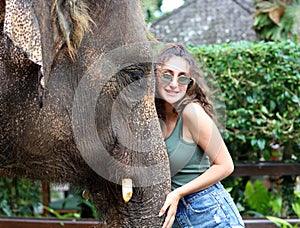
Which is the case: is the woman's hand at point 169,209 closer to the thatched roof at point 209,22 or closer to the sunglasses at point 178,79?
the sunglasses at point 178,79

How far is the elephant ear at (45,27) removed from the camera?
1.69m

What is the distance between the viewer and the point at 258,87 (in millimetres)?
6090

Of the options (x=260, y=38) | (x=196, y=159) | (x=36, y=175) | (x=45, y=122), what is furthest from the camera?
(x=260, y=38)

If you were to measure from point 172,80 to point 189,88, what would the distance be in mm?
179

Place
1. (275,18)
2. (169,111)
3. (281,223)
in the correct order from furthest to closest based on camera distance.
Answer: (275,18) → (281,223) → (169,111)

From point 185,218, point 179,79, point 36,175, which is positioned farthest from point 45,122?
point 185,218

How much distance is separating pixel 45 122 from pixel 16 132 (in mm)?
119

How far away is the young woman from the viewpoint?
2412mm

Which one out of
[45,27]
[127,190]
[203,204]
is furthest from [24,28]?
[203,204]

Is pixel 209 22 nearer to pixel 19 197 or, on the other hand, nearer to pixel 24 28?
pixel 19 197

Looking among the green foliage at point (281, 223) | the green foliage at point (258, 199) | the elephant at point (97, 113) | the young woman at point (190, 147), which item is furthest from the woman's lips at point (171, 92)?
the green foliage at point (258, 199)

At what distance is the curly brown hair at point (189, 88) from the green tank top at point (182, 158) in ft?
0.27

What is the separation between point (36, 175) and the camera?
2.20m

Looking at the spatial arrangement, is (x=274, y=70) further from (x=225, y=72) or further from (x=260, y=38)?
(x=260, y=38)
